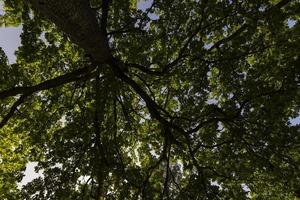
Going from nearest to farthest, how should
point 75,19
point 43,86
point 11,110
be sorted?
point 75,19, point 43,86, point 11,110

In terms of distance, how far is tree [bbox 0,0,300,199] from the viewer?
35.8 feet

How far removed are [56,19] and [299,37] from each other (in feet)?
27.3

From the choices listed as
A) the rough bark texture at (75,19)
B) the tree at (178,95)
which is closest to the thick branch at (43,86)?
the tree at (178,95)

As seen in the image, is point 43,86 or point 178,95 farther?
point 178,95

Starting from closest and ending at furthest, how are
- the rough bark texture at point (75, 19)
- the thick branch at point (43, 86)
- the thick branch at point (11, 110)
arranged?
the rough bark texture at point (75, 19) < the thick branch at point (43, 86) < the thick branch at point (11, 110)

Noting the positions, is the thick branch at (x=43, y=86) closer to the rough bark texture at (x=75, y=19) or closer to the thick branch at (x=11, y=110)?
the thick branch at (x=11, y=110)

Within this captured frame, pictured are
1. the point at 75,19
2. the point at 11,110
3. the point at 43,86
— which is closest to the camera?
the point at 75,19

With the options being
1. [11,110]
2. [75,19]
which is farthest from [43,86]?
[75,19]

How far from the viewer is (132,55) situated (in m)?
12.3

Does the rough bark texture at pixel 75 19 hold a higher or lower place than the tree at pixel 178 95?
lower

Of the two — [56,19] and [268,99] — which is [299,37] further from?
[56,19]

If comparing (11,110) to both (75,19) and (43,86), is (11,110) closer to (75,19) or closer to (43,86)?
(43,86)

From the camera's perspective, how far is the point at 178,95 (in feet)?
42.9

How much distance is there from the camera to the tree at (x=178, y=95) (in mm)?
10914
